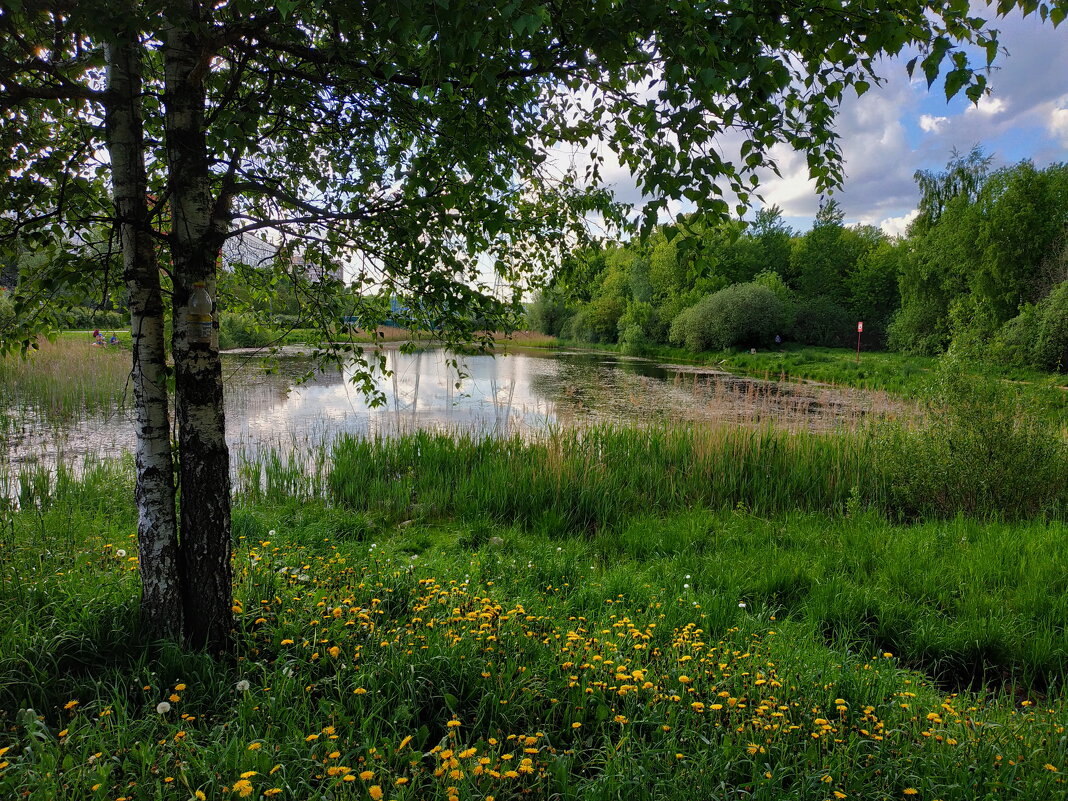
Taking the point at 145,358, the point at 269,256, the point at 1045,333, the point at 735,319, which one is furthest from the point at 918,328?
the point at 145,358

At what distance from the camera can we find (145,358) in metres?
2.57

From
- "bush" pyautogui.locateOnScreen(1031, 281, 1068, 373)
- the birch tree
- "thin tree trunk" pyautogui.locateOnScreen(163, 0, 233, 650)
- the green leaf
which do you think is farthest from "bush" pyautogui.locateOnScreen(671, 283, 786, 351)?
"thin tree trunk" pyautogui.locateOnScreen(163, 0, 233, 650)

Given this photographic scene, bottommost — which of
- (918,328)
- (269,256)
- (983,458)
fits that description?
(983,458)

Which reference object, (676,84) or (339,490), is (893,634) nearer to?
(676,84)

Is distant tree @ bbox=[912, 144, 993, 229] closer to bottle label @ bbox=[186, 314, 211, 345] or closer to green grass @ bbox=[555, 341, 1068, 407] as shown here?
green grass @ bbox=[555, 341, 1068, 407]

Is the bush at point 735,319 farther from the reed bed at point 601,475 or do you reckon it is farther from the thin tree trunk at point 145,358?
the thin tree trunk at point 145,358

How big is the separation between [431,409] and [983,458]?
30.7 ft

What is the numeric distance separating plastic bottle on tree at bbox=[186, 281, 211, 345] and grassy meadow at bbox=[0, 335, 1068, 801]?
1.36 m

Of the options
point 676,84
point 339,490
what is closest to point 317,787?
point 676,84

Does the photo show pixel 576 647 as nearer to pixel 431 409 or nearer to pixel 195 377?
pixel 195 377

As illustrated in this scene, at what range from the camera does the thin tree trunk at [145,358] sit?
8.33 feet

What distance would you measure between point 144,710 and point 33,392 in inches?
504

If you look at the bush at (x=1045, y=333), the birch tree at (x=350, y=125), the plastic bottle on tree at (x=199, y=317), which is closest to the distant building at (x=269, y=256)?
the birch tree at (x=350, y=125)

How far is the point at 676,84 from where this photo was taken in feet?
5.89
